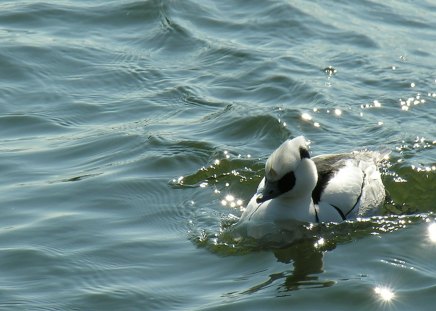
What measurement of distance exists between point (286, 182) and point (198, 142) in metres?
2.38

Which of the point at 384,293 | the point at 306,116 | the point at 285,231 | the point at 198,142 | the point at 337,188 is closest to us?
the point at 384,293

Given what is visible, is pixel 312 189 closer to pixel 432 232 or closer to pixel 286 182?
pixel 286 182

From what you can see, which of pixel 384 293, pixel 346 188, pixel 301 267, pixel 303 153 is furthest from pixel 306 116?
pixel 384 293

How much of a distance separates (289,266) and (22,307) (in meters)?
2.47

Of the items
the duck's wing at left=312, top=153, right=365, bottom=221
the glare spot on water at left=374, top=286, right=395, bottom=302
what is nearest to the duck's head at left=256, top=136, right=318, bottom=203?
the duck's wing at left=312, top=153, right=365, bottom=221

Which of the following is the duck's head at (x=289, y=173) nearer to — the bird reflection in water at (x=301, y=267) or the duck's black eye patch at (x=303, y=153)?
Answer: the duck's black eye patch at (x=303, y=153)

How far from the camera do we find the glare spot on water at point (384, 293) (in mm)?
8898

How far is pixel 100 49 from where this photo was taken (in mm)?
15578

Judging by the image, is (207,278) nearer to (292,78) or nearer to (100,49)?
(292,78)

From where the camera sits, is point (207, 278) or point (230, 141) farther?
point (230, 141)

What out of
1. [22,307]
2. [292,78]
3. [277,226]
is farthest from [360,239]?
[292,78]

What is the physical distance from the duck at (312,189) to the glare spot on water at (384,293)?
1.47 m

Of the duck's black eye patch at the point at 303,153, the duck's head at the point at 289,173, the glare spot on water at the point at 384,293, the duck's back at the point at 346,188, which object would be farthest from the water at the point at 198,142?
the duck's black eye patch at the point at 303,153

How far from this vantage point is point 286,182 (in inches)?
404
